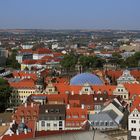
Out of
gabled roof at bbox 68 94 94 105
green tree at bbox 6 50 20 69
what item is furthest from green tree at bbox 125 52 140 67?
gabled roof at bbox 68 94 94 105

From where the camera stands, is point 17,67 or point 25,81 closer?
point 25,81

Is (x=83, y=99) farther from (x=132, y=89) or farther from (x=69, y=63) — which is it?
(x=69, y=63)

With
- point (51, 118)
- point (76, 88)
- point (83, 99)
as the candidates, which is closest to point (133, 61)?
point (76, 88)

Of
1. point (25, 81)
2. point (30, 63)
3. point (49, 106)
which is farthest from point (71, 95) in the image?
point (30, 63)

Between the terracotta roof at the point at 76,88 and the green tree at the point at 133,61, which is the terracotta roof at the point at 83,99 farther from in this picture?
the green tree at the point at 133,61

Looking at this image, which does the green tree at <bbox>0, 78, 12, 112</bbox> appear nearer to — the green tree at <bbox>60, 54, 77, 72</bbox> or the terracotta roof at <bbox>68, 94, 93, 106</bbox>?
the terracotta roof at <bbox>68, 94, 93, 106</bbox>

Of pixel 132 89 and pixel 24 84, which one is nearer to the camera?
pixel 132 89

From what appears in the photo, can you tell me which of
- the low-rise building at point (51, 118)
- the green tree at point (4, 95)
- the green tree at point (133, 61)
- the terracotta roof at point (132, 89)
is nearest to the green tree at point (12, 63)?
the green tree at point (133, 61)

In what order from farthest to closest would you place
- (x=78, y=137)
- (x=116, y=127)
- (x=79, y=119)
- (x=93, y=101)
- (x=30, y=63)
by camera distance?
1. (x=30, y=63)
2. (x=93, y=101)
3. (x=79, y=119)
4. (x=116, y=127)
5. (x=78, y=137)

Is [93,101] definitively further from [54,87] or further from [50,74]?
[50,74]

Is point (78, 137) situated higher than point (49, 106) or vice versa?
point (78, 137)

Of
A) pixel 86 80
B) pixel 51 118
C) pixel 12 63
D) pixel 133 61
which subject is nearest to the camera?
pixel 51 118
